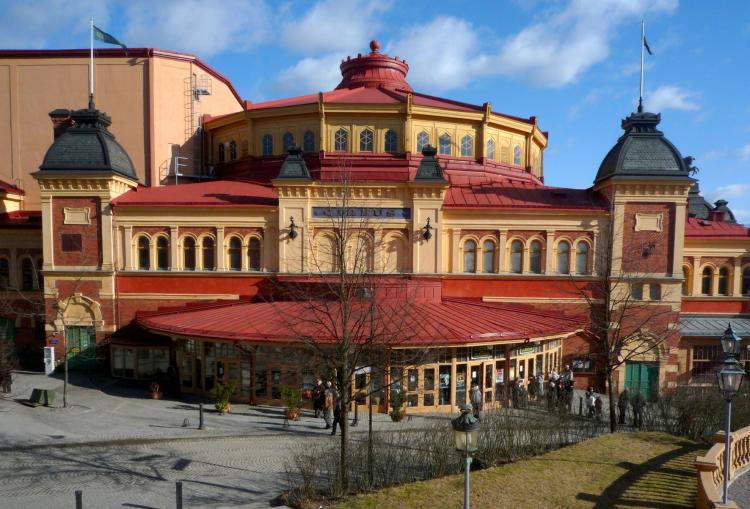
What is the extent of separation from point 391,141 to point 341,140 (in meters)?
3.05

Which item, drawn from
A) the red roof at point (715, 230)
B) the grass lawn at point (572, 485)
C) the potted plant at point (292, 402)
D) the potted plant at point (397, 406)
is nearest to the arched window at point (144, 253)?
the potted plant at point (292, 402)

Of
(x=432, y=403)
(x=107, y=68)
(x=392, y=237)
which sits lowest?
(x=432, y=403)

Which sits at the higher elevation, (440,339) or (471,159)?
(471,159)

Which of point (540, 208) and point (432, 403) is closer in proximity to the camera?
point (432, 403)

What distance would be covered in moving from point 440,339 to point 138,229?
16960 mm

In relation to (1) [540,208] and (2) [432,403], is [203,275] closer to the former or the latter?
(2) [432,403]

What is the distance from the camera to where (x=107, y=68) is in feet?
109

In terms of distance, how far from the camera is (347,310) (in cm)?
1259

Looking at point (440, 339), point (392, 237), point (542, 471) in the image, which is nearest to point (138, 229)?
point (392, 237)

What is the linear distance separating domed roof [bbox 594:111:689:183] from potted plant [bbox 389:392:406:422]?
51.2 feet

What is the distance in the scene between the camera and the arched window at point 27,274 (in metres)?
29.8

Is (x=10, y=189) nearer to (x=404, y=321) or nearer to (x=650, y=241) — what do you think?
(x=404, y=321)

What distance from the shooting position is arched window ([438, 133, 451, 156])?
102 ft

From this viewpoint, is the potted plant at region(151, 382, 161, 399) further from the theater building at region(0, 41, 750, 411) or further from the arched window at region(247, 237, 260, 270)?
the arched window at region(247, 237, 260, 270)
